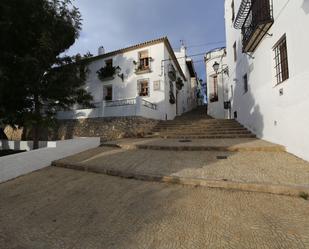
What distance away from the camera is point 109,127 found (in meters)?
10.9

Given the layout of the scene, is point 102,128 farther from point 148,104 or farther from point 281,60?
point 281,60

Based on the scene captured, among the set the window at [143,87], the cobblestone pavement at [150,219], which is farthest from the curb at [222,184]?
the window at [143,87]

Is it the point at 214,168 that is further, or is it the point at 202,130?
the point at 202,130

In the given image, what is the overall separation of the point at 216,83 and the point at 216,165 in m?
13.8

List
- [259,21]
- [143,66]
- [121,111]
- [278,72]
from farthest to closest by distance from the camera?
[143,66], [121,111], [259,21], [278,72]

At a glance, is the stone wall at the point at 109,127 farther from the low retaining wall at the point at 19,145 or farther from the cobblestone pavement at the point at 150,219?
the cobblestone pavement at the point at 150,219

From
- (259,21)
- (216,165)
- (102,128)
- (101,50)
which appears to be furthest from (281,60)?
(101,50)

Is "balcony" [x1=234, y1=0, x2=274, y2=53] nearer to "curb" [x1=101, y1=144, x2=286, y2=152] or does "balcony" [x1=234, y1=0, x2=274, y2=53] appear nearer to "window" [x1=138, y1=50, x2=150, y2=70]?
"curb" [x1=101, y1=144, x2=286, y2=152]

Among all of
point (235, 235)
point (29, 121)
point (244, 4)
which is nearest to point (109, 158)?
point (29, 121)

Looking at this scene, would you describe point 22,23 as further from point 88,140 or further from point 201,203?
point 201,203

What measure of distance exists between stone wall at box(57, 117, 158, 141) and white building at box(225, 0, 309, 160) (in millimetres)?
5153

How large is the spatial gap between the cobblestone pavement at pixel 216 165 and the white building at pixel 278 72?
2.35ft

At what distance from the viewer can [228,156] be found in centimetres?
548

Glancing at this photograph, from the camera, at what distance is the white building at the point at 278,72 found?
4.46 metres
